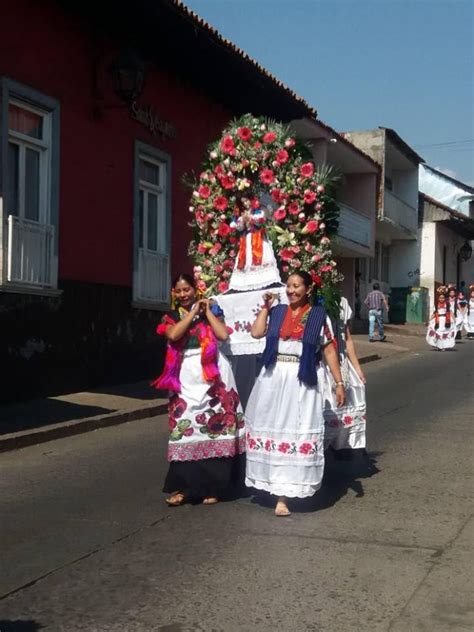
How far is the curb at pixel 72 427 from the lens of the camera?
9688 millimetres

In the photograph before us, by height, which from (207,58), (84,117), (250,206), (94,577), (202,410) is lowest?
(94,577)

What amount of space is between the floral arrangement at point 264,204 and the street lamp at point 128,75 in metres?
6.20

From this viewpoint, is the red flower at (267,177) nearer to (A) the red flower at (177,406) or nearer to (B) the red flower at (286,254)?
(B) the red flower at (286,254)

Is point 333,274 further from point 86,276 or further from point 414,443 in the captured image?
point 86,276

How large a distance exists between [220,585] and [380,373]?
13729 mm

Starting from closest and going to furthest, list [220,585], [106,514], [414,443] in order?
[220,585] → [106,514] → [414,443]

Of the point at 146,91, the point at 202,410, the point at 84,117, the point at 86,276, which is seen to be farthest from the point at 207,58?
the point at 202,410

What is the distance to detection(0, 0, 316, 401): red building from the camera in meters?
12.2

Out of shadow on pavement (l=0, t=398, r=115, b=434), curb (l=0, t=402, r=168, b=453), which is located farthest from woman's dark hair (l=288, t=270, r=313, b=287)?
shadow on pavement (l=0, t=398, r=115, b=434)

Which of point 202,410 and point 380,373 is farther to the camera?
point 380,373

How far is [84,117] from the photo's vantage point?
13.7 metres

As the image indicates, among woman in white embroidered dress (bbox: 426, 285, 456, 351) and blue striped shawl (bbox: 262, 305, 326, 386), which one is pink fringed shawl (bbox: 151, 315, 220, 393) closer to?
blue striped shawl (bbox: 262, 305, 326, 386)

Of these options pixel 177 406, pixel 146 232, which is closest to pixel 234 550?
pixel 177 406

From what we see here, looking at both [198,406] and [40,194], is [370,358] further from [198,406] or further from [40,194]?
[198,406]
